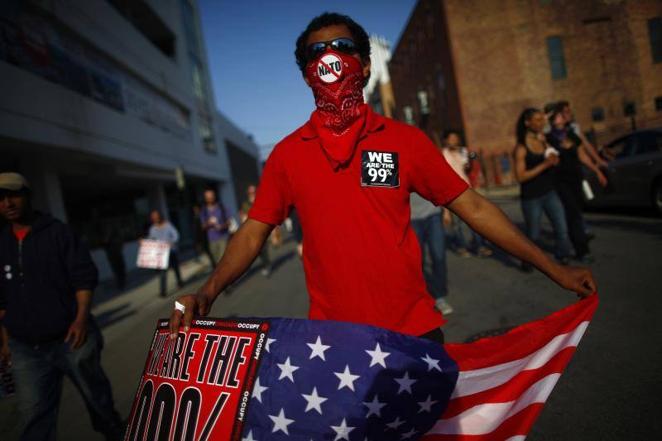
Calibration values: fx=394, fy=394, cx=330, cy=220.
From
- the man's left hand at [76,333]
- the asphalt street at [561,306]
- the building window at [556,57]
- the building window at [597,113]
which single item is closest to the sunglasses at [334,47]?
the asphalt street at [561,306]

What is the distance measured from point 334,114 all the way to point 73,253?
235 centimetres

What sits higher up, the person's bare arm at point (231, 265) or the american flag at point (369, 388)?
the person's bare arm at point (231, 265)

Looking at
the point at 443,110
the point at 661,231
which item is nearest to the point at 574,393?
the point at 661,231

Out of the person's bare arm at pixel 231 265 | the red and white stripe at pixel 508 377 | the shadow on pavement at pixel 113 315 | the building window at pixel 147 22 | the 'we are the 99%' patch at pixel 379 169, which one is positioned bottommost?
the shadow on pavement at pixel 113 315

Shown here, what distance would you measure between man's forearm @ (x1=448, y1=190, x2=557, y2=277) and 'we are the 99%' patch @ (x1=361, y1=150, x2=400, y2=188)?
292 millimetres

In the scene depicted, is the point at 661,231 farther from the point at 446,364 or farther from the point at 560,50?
the point at 560,50

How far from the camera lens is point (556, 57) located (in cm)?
2781

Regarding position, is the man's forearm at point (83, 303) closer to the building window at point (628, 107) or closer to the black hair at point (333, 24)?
the black hair at point (333, 24)

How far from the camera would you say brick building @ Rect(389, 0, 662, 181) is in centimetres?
2694

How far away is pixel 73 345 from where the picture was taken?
2.71 m

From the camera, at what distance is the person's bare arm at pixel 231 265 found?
1.60 meters

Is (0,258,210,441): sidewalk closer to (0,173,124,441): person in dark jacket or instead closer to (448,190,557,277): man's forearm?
(0,173,124,441): person in dark jacket

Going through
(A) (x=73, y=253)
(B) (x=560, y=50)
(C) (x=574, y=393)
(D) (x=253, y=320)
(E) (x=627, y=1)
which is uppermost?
(E) (x=627, y=1)

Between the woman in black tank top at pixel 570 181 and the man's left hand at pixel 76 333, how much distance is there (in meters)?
5.65
